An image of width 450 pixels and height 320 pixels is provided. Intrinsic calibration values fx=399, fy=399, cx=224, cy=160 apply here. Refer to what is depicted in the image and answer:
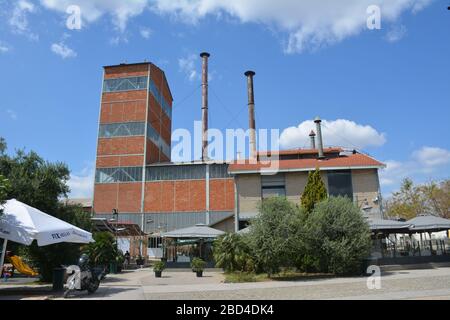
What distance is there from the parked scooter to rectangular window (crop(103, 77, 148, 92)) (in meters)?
39.9

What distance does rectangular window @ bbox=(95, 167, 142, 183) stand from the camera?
158ft

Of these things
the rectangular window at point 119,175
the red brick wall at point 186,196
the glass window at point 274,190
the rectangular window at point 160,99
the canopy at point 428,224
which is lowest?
the canopy at point 428,224

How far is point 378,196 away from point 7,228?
84.8ft

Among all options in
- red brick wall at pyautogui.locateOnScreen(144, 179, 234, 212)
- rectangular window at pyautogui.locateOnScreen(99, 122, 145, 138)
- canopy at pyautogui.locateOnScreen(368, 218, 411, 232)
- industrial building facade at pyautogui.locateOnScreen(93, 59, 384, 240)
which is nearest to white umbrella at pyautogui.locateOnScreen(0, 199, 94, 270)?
canopy at pyautogui.locateOnScreen(368, 218, 411, 232)

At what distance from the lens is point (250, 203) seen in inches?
1218

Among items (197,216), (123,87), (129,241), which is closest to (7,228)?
(129,241)

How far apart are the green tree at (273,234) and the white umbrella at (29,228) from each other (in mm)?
7875

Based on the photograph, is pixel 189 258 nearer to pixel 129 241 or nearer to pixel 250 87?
pixel 129 241

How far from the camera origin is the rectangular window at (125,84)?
50375 mm

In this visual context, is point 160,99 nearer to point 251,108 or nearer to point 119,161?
point 119,161

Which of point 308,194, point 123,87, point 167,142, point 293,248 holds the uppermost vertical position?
point 123,87

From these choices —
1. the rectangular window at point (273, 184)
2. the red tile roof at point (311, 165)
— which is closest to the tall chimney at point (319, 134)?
the red tile roof at point (311, 165)

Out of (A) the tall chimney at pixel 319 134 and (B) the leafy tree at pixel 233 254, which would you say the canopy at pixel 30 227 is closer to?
(B) the leafy tree at pixel 233 254
